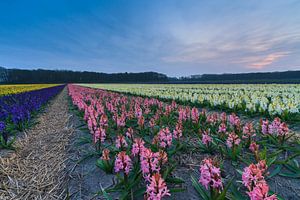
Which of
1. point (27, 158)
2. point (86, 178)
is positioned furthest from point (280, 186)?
point (27, 158)

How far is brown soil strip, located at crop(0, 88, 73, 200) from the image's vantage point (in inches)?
117

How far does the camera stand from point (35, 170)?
3.74 meters

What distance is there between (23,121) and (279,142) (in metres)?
7.91

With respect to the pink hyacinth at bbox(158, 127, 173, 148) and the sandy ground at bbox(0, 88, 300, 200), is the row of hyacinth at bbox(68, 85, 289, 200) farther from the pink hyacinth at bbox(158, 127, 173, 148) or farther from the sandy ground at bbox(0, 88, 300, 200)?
the sandy ground at bbox(0, 88, 300, 200)

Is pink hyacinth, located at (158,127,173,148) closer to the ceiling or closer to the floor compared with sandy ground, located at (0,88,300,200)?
closer to the ceiling

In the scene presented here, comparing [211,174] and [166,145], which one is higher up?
[211,174]

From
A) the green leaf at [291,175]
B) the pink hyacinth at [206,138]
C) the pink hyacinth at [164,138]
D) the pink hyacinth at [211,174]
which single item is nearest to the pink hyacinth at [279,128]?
the green leaf at [291,175]

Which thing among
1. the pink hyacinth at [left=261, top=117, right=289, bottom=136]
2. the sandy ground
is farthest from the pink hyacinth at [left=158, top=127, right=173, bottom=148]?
the pink hyacinth at [left=261, top=117, right=289, bottom=136]

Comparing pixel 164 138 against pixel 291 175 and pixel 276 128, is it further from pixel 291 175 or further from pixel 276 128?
pixel 276 128

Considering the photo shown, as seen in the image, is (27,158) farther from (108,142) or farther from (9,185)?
(108,142)

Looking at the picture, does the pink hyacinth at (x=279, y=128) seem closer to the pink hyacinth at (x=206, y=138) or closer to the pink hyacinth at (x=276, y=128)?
the pink hyacinth at (x=276, y=128)

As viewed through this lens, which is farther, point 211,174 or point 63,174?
point 63,174

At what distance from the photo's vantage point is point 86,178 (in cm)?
312

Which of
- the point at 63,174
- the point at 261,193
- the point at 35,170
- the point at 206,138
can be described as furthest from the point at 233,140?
the point at 35,170
